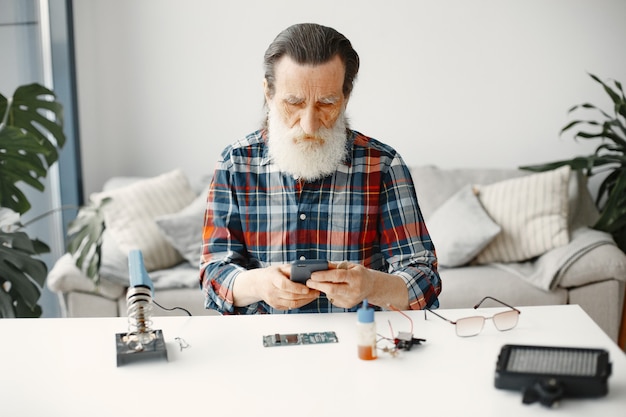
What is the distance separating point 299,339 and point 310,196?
446 mm

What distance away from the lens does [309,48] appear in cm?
182

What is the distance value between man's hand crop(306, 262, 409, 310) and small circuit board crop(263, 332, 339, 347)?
0.09 metres

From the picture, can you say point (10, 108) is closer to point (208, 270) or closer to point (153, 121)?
point (208, 270)

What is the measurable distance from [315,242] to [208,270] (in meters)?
0.27

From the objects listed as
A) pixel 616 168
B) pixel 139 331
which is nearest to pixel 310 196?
pixel 139 331

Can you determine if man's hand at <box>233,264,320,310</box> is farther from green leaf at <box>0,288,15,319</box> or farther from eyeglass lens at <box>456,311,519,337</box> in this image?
green leaf at <box>0,288,15,319</box>

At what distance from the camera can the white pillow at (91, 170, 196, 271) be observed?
348cm

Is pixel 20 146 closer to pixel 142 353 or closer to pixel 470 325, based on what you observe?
pixel 142 353

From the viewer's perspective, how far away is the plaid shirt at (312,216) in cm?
192

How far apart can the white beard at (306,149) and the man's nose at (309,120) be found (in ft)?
0.05

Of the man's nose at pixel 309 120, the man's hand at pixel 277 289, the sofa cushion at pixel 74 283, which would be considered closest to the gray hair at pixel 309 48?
the man's nose at pixel 309 120

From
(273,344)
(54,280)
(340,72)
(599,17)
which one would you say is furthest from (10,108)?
(599,17)

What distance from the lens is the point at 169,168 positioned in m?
4.29

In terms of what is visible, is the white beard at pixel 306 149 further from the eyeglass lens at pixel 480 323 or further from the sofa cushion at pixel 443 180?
the sofa cushion at pixel 443 180
